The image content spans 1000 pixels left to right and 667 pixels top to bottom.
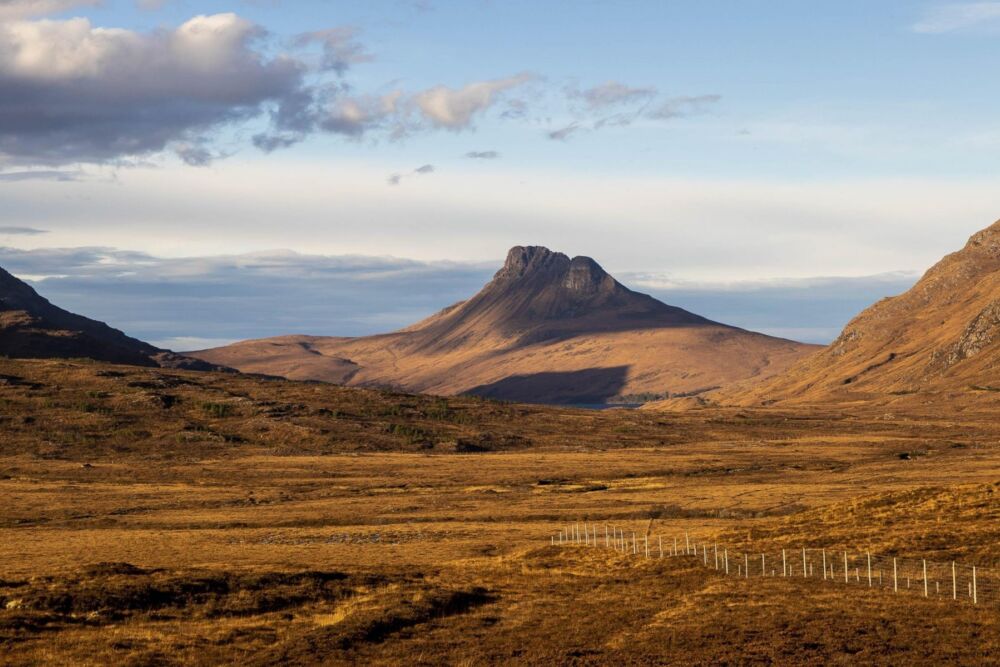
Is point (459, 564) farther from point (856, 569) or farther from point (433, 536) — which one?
point (856, 569)

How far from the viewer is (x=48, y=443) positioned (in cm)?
14625

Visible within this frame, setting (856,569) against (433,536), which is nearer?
(856,569)

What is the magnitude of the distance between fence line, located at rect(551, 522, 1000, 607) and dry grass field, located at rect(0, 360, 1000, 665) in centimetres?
144

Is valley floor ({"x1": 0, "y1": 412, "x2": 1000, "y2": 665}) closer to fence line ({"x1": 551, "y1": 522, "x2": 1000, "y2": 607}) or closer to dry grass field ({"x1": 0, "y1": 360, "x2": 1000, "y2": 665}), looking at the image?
dry grass field ({"x1": 0, "y1": 360, "x2": 1000, "y2": 665})

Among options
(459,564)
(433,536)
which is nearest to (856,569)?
(459,564)

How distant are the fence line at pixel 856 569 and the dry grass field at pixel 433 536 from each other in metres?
1.44

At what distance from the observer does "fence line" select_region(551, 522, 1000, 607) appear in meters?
50.3

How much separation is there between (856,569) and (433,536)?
30.3 metres

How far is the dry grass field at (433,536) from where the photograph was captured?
41.3 m

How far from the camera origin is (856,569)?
185ft

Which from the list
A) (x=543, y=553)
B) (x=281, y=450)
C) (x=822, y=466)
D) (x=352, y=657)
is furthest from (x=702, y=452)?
(x=352, y=657)

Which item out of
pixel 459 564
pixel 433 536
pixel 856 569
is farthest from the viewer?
pixel 433 536

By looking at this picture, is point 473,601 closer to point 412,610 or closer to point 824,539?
point 412,610

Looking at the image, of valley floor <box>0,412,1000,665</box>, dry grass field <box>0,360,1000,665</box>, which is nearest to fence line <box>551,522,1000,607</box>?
dry grass field <box>0,360,1000,665</box>
